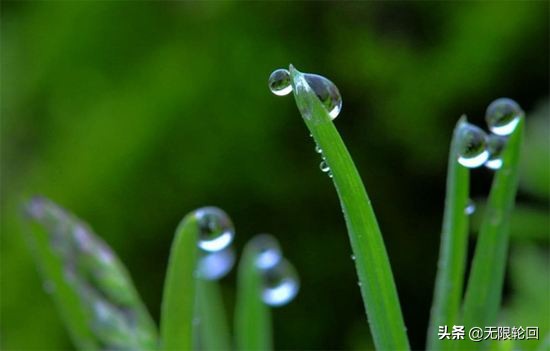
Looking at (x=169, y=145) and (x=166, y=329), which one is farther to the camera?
(x=169, y=145)

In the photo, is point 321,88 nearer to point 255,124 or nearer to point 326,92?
point 326,92

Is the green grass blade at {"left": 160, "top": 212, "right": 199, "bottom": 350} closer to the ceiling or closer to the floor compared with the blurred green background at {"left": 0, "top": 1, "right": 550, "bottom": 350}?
closer to the floor

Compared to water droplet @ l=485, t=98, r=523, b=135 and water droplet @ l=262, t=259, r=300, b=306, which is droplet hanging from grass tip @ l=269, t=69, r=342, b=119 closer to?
water droplet @ l=485, t=98, r=523, b=135

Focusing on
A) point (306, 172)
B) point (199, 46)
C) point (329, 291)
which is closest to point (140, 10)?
point (199, 46)

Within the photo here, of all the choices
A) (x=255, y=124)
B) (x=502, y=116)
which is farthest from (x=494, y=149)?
(x=255, y=124)

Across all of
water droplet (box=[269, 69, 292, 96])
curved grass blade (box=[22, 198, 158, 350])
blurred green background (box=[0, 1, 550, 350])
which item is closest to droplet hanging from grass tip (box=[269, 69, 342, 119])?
water droplet (box=[269, 69, 292, 96])

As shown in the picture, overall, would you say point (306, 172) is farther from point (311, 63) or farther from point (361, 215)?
point (361, 215)
